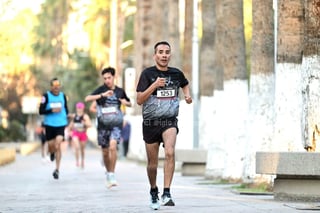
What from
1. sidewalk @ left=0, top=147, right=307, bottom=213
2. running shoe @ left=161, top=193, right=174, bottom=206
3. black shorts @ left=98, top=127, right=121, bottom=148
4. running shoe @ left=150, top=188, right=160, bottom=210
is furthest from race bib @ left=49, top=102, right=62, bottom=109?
running shoe @ left=150, top=188, right=160, bottom=210

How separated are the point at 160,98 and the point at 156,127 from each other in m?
0.36

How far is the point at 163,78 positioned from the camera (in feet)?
44.7

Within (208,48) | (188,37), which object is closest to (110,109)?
(208,48)

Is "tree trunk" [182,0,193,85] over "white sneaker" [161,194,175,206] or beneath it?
over

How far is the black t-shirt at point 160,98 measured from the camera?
1370 cm

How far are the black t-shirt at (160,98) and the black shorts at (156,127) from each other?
52 mm

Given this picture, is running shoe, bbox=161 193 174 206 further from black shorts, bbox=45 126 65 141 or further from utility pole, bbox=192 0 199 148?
utility pole, bbox=192 0 199 148

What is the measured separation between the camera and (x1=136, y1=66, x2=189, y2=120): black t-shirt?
13.7 meters

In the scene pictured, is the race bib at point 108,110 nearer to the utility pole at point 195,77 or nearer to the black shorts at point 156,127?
the black shorts at point 156,127

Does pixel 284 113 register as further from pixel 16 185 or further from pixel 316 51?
pixel 16 185

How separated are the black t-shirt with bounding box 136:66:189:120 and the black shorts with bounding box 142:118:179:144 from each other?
0.17 feet

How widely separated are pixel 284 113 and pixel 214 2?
35.6 feet

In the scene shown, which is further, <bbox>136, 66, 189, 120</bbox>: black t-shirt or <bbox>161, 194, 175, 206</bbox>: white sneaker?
<bbox>136, 66, 189, 120</bbox>: black t-shirt

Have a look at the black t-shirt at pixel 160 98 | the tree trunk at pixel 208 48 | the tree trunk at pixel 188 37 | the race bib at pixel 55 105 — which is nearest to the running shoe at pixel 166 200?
the black t-shirt at pixel 160 98
